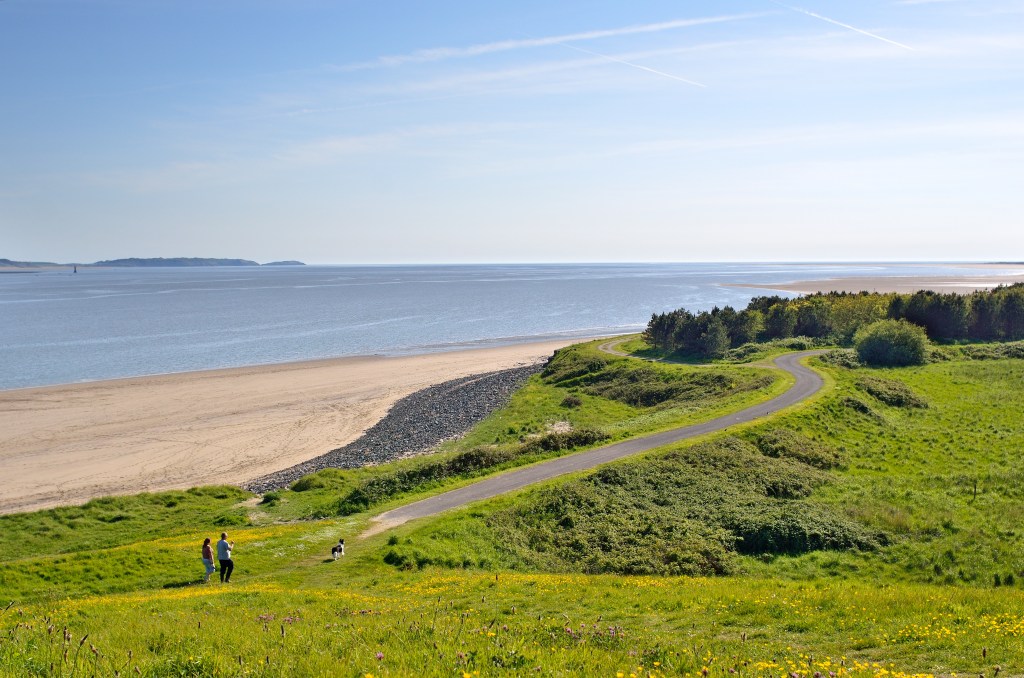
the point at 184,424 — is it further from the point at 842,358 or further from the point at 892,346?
the point at 892,346

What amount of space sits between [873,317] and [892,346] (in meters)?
25.4

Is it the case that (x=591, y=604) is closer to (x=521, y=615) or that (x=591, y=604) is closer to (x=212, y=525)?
(x=521, y=615)

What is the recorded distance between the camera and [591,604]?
1767cm

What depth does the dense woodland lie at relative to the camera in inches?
3482

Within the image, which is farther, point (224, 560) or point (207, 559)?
point (207, 559)

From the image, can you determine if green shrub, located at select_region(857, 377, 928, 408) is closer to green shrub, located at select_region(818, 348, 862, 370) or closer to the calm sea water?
green shrub, located at select_region(818, 348, 862, 370)

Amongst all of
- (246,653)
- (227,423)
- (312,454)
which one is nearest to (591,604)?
(246,653)

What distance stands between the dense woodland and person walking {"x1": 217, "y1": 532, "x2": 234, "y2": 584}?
6893 cm

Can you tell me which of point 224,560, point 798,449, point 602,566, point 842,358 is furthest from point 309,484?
point 842,358

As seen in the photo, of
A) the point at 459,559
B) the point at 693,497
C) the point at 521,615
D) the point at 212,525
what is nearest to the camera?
the point at 521,615

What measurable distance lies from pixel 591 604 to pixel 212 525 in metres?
23.5

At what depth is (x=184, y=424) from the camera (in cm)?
6072

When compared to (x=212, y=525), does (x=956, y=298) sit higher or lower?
higher

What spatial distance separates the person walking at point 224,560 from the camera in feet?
72.2
